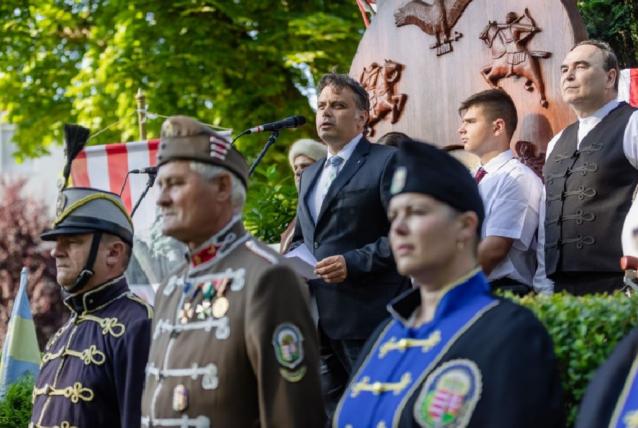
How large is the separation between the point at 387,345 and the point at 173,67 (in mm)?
12256

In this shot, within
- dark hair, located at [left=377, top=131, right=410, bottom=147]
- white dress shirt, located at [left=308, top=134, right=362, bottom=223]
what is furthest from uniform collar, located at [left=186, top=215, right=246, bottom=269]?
dark hair, located at [left=377, top=131, right=410, bottom=147]

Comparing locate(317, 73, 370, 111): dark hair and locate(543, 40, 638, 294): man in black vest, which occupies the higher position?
locate(317, 73, 370, 111): dark hair

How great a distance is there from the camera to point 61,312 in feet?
85.9

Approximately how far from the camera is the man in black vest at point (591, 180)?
21.1 ft

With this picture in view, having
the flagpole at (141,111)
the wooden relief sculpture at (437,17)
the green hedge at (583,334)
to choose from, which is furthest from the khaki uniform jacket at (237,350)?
the flagpole at (141,111)

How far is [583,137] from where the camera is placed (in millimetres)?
6656

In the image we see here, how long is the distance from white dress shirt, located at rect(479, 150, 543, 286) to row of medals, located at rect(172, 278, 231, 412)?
95.6 inches

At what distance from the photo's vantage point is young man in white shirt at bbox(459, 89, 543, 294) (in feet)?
22.0

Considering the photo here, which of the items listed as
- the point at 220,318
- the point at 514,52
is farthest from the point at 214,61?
the point at 220,318

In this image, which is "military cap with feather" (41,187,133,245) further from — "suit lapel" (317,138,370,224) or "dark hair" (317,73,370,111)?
"dark hair" (317,73,370,111)

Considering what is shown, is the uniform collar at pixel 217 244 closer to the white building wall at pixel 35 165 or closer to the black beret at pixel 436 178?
the black beret at pixel 436 178

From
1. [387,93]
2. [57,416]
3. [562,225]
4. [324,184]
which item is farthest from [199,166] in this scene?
[387,93]

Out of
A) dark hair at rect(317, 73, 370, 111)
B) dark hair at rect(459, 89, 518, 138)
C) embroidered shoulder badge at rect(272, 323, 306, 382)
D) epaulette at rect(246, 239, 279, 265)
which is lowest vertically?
embroidered shoulder badge at rect(272, 323, 306, 382)

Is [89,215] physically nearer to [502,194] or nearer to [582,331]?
[502,194]
